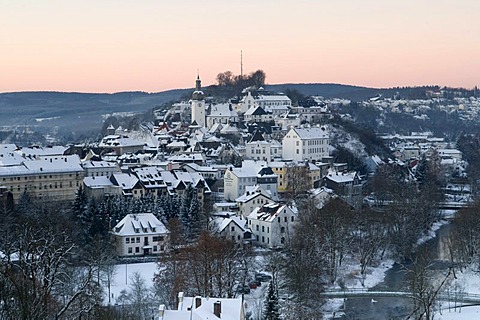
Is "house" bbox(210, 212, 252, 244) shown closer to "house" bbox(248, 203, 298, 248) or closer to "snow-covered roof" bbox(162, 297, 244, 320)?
"house" bbox(248, 203, 298, 248)

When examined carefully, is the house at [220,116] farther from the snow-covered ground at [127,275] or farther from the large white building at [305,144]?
the snow-covered ground at [127,275]

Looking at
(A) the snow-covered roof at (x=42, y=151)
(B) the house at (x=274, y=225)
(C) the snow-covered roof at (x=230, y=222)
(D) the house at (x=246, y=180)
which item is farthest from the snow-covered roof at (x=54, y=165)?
(B) the house at (x=274, y=225)

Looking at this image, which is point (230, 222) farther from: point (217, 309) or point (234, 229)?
point (217, 309)

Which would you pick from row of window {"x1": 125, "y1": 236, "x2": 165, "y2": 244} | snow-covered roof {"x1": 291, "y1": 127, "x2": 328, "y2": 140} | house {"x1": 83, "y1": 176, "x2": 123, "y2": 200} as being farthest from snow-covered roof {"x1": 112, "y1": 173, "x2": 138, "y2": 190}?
snow-covered roof {"x1": 291, "y1": 127, "x2": 328, "y2": 140}

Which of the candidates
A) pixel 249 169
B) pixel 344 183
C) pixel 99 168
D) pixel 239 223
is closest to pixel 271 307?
pixel 239 223

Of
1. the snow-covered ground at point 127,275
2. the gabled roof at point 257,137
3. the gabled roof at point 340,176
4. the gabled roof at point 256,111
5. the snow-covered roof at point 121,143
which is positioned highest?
the gabled roof at point 256,111

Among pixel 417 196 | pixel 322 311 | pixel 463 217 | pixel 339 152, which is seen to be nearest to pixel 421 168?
pixel 339 152
